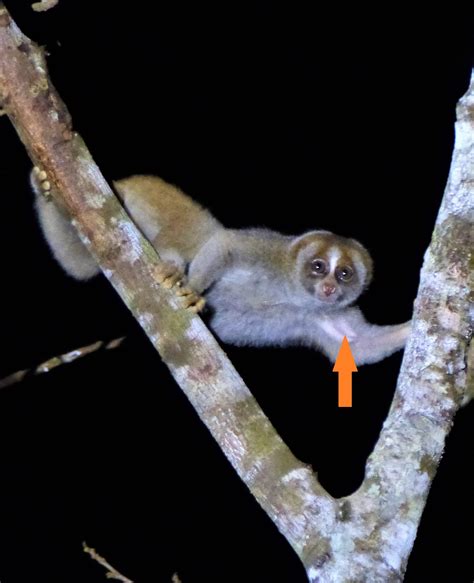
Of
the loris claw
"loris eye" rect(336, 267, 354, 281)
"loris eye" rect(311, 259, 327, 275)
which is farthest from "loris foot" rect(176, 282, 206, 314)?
"loris eye" rect(336, 267, 354, 281)

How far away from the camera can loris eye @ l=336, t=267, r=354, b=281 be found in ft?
12.4

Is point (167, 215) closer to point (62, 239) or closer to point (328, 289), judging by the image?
point (62, 239)

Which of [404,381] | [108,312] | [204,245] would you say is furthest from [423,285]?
[108,312]

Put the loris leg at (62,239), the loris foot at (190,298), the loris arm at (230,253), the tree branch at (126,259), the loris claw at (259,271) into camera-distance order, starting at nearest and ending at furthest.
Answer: the tree branch at (126,259), the loris foot at (190,298), the loris leg at (62,239), the loris arm at (230,253), the loris claw at (259,271)

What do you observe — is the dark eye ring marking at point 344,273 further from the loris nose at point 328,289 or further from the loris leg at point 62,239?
the loris leg at point 62,239

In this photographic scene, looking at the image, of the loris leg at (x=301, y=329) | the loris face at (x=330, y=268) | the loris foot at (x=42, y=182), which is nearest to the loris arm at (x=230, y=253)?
the loris face at (x=330, y=268)

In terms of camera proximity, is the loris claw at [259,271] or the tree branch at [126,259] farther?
the loris claw at [259,271]

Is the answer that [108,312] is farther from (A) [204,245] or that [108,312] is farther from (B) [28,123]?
(B) [28,123]

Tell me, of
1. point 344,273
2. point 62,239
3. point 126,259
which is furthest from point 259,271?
point 126,259

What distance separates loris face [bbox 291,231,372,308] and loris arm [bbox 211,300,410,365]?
11 cm

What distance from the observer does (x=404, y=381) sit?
2.11 m

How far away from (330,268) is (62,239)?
1.14 metres

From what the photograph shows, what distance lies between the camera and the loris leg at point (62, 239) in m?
3.21

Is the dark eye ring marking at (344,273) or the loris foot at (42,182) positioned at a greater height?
the loris foot at (42,182)
